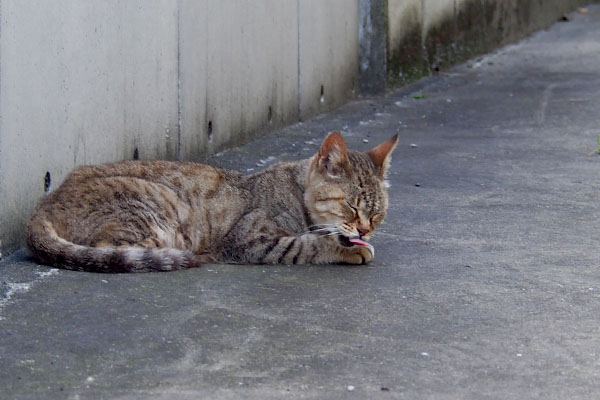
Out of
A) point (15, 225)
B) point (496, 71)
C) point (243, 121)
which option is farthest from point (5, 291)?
point (496, 71)

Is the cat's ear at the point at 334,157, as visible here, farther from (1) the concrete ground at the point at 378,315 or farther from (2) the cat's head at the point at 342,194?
(1) the concrete ground at the point at 378,315

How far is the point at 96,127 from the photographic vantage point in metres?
6.30

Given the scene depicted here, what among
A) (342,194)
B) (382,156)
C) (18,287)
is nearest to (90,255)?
(18,287)

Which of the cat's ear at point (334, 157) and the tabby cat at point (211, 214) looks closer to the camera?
the tabby cat at point (211, 214)

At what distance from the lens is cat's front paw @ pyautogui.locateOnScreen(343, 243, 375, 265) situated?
5523 millimetres

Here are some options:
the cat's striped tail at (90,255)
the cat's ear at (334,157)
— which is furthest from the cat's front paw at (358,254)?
the cat's striped tail at (90,255)

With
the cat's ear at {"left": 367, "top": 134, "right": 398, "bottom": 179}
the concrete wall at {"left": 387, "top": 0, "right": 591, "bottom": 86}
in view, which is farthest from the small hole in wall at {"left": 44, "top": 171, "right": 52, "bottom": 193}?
the concrete wall at {"left": 387, "top": 0, "right": 591, "bottom": 86}

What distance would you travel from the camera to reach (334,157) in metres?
5.59

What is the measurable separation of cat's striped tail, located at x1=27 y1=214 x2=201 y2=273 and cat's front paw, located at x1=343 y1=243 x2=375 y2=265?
3.06 feet

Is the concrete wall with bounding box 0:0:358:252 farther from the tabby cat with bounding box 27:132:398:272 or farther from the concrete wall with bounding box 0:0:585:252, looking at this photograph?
the tabby cat with bounding box 27:132:398:272

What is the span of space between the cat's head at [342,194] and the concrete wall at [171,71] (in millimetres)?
1525

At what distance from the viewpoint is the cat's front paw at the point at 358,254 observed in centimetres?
552

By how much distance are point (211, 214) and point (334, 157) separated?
0.79 metres

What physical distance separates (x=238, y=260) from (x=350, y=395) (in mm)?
2020
